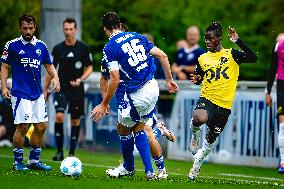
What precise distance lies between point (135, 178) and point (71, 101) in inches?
195

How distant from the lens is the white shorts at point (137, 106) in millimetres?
14406

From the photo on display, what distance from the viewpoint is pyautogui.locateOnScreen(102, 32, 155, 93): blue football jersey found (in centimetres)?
1427

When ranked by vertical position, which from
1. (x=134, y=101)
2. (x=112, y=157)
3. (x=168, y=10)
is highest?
(x=168, y=10)

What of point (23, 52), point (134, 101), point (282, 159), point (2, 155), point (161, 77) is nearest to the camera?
point (134, 101)

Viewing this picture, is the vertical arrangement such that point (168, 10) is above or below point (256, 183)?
above

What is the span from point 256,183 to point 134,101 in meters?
2.15

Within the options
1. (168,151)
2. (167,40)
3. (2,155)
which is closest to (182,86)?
(168,151)

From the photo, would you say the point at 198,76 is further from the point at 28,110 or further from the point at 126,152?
the point at 28,110

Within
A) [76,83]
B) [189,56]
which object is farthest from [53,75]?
[189,56]

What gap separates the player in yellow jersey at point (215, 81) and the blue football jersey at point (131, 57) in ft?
3.41

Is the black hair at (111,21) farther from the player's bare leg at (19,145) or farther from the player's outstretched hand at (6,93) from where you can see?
the player's bare leg at (19,145)

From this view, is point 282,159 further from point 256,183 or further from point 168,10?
point 168,10

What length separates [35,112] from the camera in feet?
52.4

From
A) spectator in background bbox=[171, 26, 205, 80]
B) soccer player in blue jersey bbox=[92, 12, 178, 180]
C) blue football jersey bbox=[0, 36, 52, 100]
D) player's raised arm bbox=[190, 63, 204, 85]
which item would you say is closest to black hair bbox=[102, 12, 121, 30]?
soccer player in blue jersey bbox=[92, 12, 178, 180]
